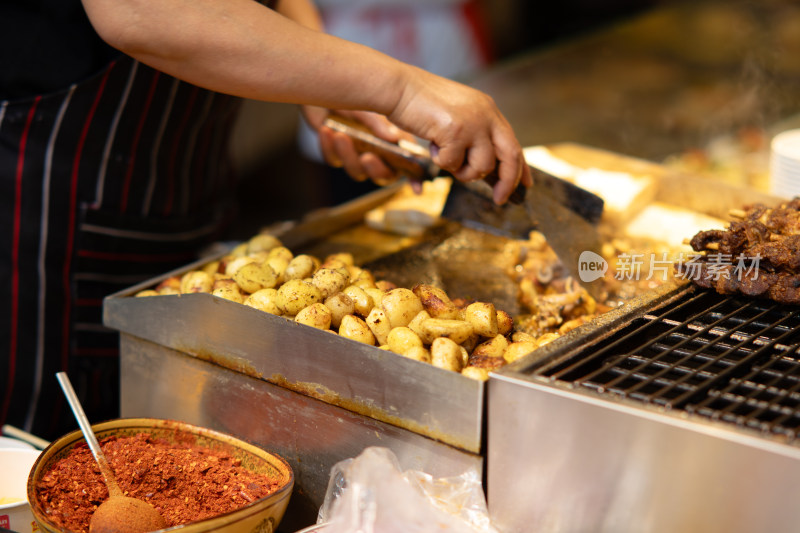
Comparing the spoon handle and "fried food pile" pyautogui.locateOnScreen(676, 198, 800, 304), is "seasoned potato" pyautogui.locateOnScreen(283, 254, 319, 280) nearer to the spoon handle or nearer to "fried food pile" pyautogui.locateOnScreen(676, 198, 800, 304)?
the spoon handle

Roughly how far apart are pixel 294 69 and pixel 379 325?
1.67ft

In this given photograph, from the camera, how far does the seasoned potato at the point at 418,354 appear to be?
1329 mm

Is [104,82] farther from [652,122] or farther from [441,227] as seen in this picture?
[652,122]

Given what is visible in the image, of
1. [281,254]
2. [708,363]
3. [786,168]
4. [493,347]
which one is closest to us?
[708,363]

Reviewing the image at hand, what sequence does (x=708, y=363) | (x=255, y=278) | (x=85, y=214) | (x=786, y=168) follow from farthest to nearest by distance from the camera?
(x=786, y=168), (x=85, y=214), (x=255, y=278), (x=708, y=363)

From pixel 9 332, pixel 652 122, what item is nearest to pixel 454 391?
pixel 9 332

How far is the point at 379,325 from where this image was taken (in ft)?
4.70

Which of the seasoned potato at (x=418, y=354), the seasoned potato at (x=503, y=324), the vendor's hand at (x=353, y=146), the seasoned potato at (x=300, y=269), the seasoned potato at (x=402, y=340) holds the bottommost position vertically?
the seasoned potato at (x=418, y=354)

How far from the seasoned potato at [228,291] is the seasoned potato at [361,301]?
225mm

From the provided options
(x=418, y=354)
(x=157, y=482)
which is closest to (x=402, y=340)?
(x=418, y=354)

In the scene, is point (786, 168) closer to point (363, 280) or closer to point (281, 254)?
point (363, 280)

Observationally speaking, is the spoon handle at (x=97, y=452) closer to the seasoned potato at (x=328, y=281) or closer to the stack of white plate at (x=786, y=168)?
the seasoned potato at (x=328, y=281)

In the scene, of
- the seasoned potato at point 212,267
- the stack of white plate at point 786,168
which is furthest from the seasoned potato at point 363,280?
the stack of white plate at point 786,168

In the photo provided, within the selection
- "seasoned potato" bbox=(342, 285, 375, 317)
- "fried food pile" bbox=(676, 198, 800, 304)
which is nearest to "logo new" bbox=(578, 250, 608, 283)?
"fried food pile" bbox=(676, 198, 800, 304)
